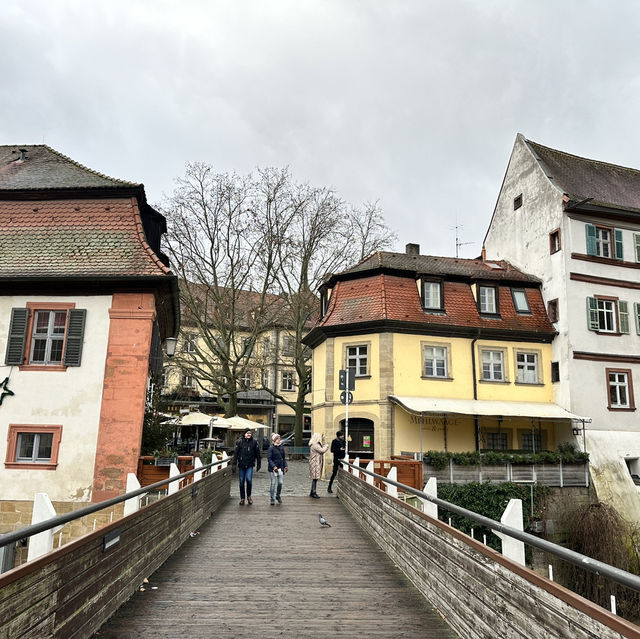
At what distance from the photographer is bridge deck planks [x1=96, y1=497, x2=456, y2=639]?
5.18 meters

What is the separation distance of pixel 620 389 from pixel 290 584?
883 inches

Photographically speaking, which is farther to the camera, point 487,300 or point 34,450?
point 487,300

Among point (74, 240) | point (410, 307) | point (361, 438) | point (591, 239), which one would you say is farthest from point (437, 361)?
point (74, 240)

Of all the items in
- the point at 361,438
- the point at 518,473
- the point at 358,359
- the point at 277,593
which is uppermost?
the point at 358,359

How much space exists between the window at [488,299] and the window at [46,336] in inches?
677

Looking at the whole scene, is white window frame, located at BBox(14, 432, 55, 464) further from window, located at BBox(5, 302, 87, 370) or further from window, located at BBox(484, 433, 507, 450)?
window, located at BBox(484, 433, 507, 450)

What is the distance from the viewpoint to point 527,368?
83.0ft

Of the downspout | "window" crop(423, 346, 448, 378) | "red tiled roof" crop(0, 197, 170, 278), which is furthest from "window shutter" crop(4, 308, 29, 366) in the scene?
the downspout

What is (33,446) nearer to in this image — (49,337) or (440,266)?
(49,337)

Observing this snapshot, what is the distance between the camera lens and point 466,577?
4.98 meters

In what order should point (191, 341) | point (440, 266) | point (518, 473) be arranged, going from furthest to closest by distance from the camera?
point (191, 341) → point (440, 266) → point (518, 473)

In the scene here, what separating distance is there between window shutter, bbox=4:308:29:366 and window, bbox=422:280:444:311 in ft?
51.6

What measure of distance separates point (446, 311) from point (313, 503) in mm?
12806

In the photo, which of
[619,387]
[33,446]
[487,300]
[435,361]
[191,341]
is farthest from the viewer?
[191,341]
